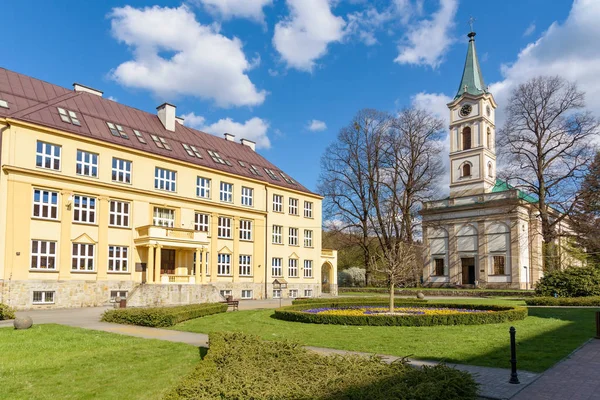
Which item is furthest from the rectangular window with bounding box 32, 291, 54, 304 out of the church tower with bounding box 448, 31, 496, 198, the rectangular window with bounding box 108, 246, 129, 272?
the church tower with bounding box 448, 31, 496, 198

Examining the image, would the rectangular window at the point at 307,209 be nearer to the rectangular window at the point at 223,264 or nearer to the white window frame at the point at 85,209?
the rectangular window at the point at 223,264

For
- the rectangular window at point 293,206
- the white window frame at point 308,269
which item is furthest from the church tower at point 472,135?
the rectangular window at point 293,206

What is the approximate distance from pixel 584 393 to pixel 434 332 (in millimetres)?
7965

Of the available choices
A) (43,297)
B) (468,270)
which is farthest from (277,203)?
(468,270)

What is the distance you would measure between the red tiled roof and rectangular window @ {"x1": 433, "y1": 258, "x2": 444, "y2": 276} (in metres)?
24.5

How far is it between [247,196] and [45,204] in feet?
56.1

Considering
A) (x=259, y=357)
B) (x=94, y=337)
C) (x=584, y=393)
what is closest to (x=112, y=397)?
(x=259, y=357)

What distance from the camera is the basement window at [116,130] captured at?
109ft

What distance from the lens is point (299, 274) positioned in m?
45.8

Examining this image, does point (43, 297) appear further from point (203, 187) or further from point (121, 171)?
point (203, 187)

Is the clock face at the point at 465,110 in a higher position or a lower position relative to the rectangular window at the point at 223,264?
higher

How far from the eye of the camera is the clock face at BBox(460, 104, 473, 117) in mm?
59184

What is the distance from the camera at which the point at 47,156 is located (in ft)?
93.0

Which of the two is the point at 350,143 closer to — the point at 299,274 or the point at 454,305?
the point at 299,274
